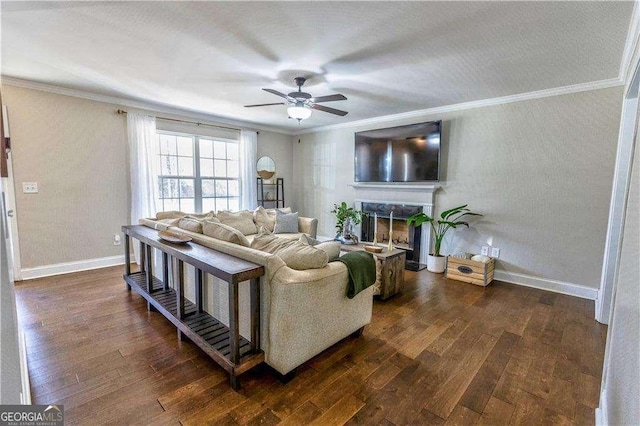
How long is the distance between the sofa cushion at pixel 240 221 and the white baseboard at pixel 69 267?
166cm

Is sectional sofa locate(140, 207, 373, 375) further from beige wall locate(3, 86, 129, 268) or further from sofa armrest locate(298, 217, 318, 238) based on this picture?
beige wall locate(3, 86, 129, 268)

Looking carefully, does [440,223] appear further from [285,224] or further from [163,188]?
[163,188]

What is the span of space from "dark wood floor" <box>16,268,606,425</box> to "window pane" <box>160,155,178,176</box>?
2.35 metres

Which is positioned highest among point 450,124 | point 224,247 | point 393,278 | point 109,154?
point 450,124

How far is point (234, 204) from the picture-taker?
5.70 meters

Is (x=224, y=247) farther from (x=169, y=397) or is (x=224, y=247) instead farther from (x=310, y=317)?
(x=169, y=397)

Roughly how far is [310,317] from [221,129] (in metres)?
4.44

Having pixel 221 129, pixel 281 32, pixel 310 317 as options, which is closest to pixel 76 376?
pixel 310 317

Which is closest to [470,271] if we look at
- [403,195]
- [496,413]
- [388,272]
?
[388,272]

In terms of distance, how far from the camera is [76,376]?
193 cm

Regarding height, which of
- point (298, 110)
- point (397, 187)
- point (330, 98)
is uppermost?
point (330, 98)

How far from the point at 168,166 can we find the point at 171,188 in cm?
36

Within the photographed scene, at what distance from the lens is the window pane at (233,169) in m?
5.58

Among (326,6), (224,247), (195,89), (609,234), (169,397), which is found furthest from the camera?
(195,89)
